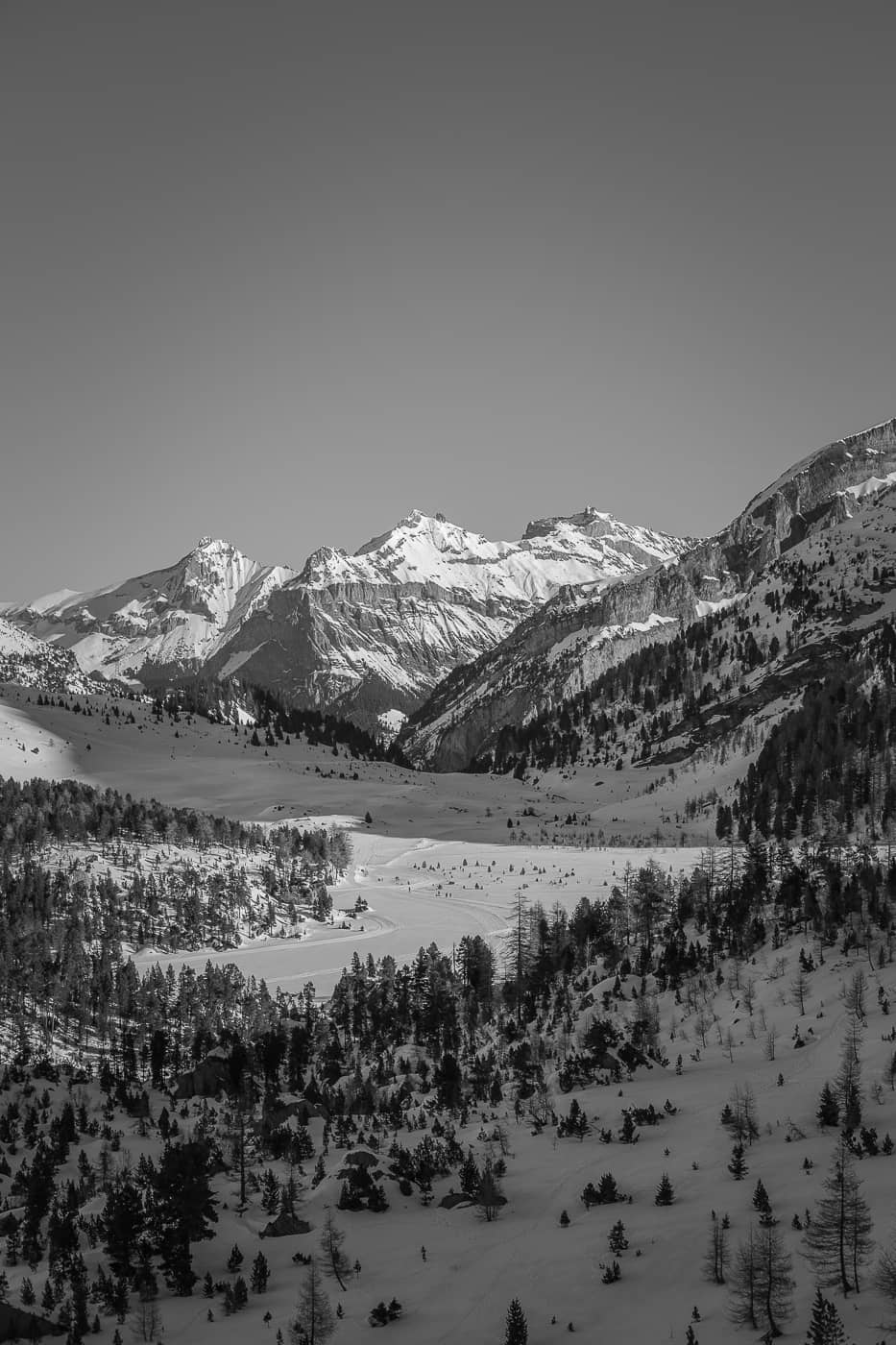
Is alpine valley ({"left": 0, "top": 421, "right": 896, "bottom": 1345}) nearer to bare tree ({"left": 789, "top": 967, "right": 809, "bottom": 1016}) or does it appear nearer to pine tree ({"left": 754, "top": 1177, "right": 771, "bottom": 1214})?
pine tree ({"left": 754, "top": 1177, "right": 771, "bottom": 1214})

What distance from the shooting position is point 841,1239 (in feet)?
95.2

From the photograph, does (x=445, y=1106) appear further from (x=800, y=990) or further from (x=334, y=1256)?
(x=334, y=1256)

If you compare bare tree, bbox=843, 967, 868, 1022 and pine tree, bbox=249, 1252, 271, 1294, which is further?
bare tree, bbox=843, 967, 868, 1022

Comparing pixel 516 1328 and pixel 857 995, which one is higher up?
pixel 857 995

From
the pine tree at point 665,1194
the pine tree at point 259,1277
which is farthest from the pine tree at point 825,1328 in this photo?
the pine tree at point 259,1277

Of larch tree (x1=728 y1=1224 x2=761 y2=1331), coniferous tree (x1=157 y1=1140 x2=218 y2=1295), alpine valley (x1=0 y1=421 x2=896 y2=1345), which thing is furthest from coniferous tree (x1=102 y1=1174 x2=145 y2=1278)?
larch tree (x1=728 y1=1224 x2=761 y2=1331)

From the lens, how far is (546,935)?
349 ft

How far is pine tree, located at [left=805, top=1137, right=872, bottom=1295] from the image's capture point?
2920 cm

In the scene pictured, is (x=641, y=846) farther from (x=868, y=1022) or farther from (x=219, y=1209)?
(x=219, y=1209)

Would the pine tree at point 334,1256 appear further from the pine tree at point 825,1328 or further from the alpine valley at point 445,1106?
the pine tree at point 825,1328

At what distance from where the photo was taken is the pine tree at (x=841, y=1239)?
29.2m

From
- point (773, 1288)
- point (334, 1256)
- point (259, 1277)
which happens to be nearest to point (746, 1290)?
point (773, 1288)

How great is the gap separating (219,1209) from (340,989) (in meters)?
49.9

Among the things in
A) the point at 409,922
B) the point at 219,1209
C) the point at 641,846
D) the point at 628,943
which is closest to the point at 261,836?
the point at 409,922
